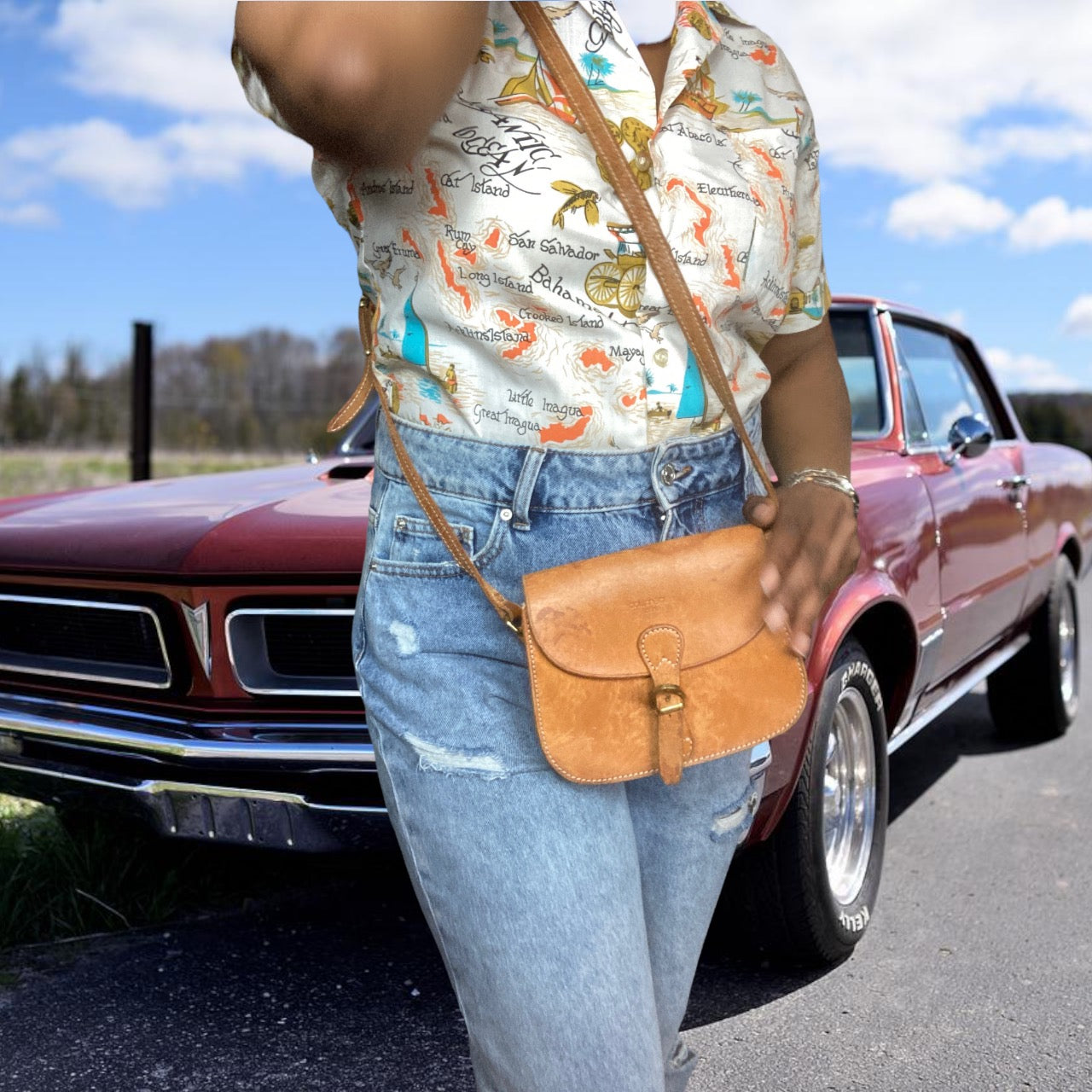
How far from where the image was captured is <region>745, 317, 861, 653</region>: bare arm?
148 cm

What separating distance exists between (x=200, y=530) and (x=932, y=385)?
2657mm

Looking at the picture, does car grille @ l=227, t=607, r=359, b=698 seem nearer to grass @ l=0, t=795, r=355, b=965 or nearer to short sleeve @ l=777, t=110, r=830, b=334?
grass @ l=0, t=795, r=355, b=965

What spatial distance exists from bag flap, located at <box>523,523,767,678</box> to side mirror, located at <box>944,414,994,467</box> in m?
2.80

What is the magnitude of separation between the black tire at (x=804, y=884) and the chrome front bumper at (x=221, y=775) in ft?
1.49

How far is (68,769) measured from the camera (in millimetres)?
2928

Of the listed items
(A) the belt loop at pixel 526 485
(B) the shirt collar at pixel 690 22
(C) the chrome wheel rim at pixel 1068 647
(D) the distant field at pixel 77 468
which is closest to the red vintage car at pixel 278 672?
(A) the belt loop at pixel 526 485

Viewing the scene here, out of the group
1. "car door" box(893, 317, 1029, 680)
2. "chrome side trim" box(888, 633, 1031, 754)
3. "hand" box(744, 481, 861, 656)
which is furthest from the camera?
"car door" box(893, 317, 1029, 680)

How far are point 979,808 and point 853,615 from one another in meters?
1.85

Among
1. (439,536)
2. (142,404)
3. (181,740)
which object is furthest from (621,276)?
(142,404)

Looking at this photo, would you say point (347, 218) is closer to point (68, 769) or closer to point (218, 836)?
point (218, 836)

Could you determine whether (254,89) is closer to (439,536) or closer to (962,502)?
(439,536)

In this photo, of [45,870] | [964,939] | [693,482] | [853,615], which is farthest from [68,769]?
[964,939]

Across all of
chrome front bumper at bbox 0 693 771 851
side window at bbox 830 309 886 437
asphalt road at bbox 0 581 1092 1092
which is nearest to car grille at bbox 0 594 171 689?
chrome front bumper at bbox 0 693 771 851

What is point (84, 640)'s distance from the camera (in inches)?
122
